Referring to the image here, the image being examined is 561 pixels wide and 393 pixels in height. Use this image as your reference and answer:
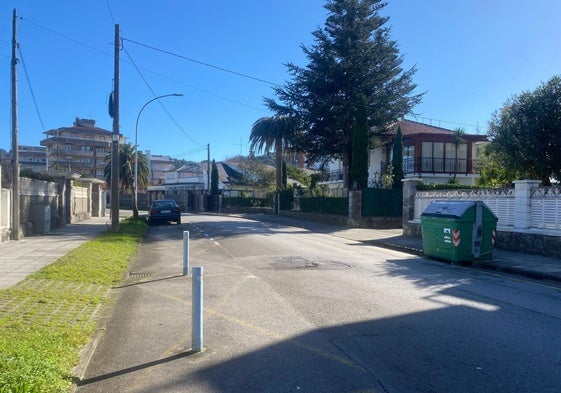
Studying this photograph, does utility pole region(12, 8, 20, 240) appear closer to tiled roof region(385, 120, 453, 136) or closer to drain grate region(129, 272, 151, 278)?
drain grate region(129, 272, 151, 278)

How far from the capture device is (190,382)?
4672 mm

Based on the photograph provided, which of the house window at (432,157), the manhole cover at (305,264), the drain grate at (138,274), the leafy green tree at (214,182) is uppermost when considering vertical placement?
the house window at (432,157)

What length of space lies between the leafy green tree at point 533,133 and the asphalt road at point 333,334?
10602 millimetres

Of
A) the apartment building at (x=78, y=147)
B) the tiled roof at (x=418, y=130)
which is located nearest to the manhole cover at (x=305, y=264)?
the tiled roof at (x=418, y=130)

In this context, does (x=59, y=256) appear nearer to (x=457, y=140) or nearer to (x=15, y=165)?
(x=15, y=165)

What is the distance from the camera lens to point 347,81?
3434 cm

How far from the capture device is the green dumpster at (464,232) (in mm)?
13117

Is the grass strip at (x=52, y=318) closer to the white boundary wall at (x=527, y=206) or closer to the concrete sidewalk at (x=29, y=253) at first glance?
the concrete sidewalk at (x=29, y=253)

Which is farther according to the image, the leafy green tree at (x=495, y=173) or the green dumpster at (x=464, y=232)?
the leafy green tree at (x=495, y=173)

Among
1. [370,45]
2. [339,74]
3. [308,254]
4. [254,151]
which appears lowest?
[308,254]

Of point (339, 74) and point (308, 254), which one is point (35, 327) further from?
point (339, 74)

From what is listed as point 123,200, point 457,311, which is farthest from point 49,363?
point 123,200

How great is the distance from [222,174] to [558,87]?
2478 inches

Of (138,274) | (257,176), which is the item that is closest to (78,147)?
(257,176)
